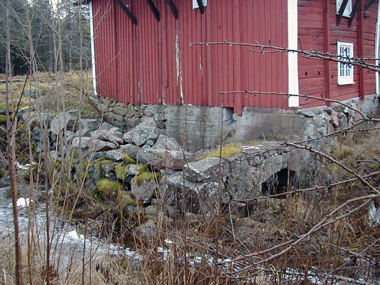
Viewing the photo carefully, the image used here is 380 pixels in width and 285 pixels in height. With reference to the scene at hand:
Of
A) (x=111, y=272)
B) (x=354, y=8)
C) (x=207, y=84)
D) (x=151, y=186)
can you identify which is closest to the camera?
(x=111, y=272)

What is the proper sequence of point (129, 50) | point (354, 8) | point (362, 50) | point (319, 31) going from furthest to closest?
point (129, 50), point (362, 50), point (354, 8), point (319, 31)

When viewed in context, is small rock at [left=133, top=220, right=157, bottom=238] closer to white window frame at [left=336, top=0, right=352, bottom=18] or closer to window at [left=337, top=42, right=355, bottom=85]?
window at [left=337, top=42, right=355, bottom=85]

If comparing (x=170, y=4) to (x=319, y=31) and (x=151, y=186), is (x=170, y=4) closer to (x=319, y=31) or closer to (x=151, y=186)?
(x=319, y=31)

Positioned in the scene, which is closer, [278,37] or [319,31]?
[278,37]

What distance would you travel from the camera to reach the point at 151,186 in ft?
22.3

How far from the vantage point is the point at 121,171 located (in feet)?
24.4

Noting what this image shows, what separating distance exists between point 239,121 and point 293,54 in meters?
1.82

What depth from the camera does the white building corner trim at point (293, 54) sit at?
7.25 meters

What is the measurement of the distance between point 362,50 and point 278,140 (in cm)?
463

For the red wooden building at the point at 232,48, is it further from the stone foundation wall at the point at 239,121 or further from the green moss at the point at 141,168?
the green moss at the point at 141,168

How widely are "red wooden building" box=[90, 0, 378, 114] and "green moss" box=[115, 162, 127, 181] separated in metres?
2.38

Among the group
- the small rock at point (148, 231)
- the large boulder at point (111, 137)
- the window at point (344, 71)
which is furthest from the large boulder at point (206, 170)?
the window at point (344, 71)

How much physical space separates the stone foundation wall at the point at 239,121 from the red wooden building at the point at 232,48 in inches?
7.6

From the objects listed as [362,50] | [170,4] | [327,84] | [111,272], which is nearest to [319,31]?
[327,84]
